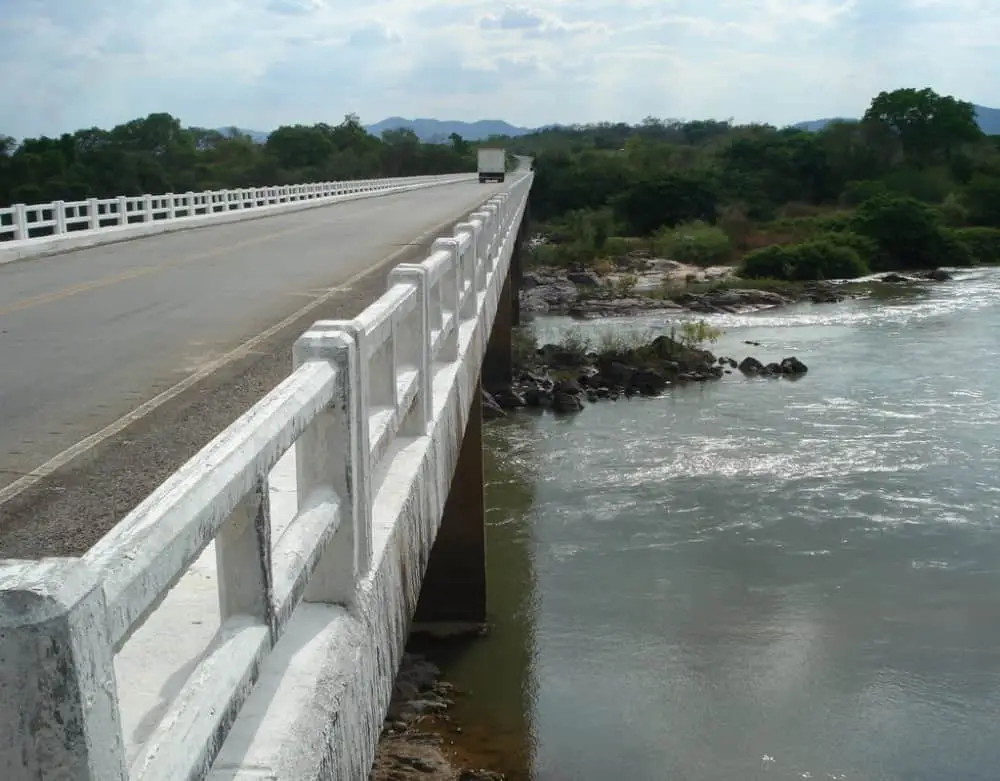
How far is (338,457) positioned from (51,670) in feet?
6.90

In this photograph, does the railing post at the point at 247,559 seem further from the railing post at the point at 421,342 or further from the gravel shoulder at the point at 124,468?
the railing post at the point at 421,342

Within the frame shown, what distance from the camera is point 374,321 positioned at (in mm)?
4605

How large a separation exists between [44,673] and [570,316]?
41.5 metres

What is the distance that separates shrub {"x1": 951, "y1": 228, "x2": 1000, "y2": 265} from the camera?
6012cm

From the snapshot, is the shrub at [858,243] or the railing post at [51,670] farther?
the shrub at [858,243]

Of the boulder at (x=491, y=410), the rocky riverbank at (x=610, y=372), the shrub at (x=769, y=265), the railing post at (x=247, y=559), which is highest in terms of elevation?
the railing post at (x=247, y=559)

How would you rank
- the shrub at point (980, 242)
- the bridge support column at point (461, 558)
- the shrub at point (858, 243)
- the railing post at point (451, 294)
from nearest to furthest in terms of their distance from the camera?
the railing post at point (451, 294) → the bridge support column at point (461, 558) → the shrub at point (858, 243) → the shrub at point (980, 242)

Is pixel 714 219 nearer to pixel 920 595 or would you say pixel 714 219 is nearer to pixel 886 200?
pixel 886 200

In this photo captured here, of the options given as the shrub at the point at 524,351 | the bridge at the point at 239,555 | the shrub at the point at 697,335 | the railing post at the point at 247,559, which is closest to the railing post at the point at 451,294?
the bridge at the point at 239,555

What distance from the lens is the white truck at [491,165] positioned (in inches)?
2616

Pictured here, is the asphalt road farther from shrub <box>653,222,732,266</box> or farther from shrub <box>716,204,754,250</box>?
shrub <box>716,204,754,250</box>

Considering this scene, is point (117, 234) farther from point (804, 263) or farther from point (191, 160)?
point (191, 160)

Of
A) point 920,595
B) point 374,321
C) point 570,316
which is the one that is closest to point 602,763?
point 920,595

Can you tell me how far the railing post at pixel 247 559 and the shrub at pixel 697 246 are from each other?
188 ft
